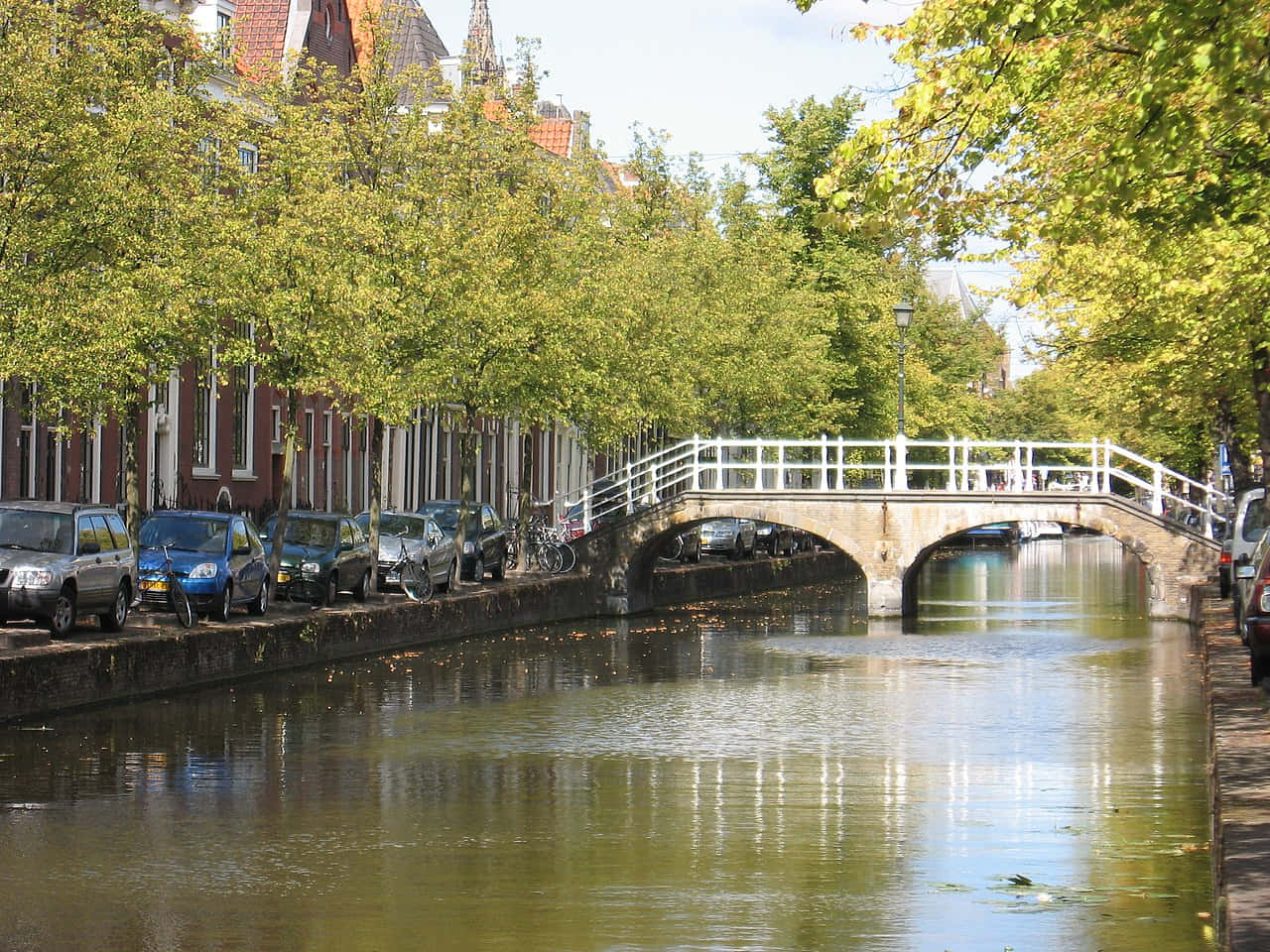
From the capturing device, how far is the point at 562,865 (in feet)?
45.2

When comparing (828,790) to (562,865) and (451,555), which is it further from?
(451,555)

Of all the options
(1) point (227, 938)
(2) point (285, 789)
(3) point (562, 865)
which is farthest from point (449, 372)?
(1) point (227, 938)

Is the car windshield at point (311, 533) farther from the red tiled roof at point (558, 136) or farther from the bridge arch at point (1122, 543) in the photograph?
the red tiled roof at point (558, 136)

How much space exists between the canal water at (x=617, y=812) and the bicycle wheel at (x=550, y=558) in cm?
1564

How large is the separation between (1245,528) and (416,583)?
44.2 feet

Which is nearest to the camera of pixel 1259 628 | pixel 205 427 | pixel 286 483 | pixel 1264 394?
pixel 1259 628

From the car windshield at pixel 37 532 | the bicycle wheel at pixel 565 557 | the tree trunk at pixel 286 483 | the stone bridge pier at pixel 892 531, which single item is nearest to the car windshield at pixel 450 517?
the bicycle wheel at pixel 565 557

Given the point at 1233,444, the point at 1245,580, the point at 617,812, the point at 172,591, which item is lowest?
the point at 617,812

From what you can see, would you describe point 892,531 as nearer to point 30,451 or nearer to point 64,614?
point 30,451

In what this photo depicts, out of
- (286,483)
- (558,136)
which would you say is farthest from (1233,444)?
(558,136)

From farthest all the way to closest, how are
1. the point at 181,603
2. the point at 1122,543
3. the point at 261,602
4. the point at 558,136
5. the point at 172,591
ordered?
the point at 558,136 < the point at 1122,543 < the point at 261,602 < the point at 172,591 < the point at 181,603

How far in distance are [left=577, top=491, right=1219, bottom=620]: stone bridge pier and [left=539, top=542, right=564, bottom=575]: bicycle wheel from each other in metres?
1.14

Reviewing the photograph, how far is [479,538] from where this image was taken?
4428cm

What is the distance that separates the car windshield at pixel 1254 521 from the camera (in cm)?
3334
